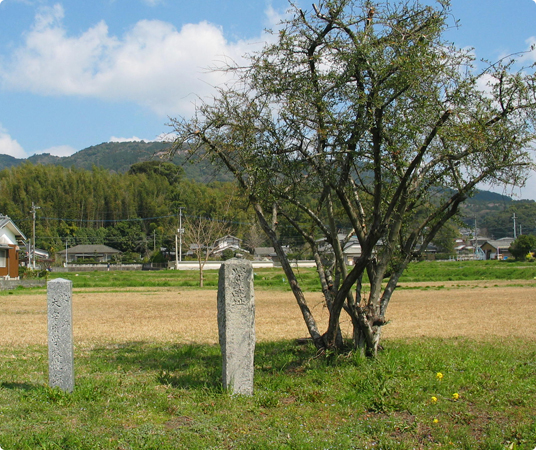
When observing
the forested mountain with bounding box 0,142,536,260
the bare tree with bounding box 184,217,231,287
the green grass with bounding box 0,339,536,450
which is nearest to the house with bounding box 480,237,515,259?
the forested mountain with bounding box 0,142,536,260

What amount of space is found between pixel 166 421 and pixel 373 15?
656 cm

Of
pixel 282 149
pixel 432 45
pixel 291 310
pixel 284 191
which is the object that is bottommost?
pixel 291 310

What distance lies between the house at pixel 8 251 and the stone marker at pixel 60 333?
40.5 m

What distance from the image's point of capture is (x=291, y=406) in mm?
6191

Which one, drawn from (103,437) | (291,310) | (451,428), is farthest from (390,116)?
(291,310)

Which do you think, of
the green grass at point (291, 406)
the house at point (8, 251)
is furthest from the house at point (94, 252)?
the green grass at point (291, 406)

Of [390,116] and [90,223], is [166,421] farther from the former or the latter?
[90,223]

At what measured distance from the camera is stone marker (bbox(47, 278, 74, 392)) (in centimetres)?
690

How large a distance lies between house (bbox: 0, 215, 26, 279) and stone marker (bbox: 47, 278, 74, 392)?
40.5m

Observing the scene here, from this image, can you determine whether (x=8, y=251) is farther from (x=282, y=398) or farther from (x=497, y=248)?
(x=497, y=248)

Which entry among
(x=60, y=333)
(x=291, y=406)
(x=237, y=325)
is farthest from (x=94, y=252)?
(x=291, y=406)

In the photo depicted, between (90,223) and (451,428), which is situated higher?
(90,223)

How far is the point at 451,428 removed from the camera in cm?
543

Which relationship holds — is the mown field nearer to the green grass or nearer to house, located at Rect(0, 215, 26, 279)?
the green grass
